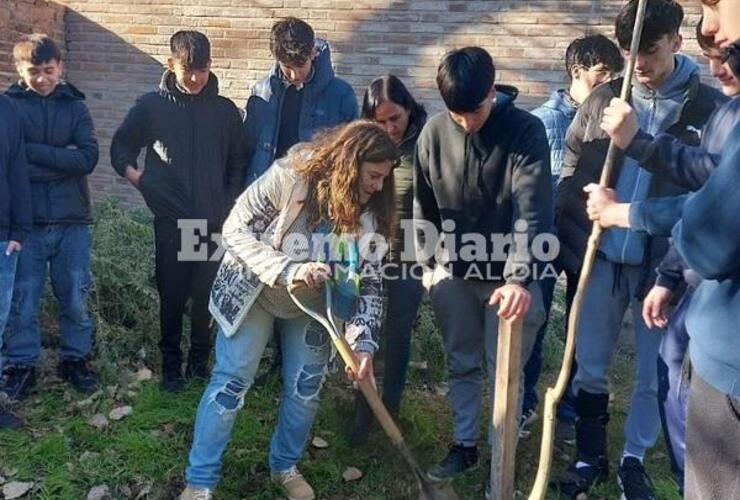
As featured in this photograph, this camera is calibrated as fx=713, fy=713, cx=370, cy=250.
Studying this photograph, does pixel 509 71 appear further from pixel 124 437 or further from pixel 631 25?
pixel 124 437

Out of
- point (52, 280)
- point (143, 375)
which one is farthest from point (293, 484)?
point (52, 280)

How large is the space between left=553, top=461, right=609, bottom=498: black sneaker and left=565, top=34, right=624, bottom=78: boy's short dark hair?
1.90m

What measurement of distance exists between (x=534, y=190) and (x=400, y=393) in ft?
4.07

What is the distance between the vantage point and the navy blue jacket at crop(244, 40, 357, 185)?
355 cm

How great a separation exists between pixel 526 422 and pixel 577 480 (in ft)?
1.69

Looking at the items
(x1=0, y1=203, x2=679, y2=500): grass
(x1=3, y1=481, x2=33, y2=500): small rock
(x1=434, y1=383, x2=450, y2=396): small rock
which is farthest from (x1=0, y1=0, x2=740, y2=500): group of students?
(x1=434, y1=383, x2=450, y2=396): small rock

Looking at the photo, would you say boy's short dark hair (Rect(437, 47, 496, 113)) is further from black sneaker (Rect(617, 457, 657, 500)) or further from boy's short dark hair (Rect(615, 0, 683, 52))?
black sneaker (Rect(617, 457, 657, 500))

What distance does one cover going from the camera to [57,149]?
133 inches

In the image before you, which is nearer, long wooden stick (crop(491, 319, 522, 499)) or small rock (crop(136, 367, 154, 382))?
long wooden stick (crop(491, 319, 522, 499))

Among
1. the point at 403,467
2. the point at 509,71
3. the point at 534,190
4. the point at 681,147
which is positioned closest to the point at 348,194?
the point at 534,190

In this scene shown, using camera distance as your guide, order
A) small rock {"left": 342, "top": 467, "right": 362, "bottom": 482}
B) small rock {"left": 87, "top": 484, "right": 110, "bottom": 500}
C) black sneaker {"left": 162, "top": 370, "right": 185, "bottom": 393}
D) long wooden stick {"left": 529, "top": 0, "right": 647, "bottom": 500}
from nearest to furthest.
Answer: long wooden stick {"left": 529, "top": 0, "right": 647, "bottom": 500} < small rock {"left": 87, "top": 484, "right": 110, "bottom": 500} < small rock {"left": 342, "top": 467, "right": 362, "bottom": 482} < black sneaker {"left": 162, "top": 370, "right": 185, "bottom": 393}

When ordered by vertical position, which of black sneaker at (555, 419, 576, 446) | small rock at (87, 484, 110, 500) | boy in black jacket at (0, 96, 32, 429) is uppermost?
boy in black jacket at (0, 96, 32, 429)

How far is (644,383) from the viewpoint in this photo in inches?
115

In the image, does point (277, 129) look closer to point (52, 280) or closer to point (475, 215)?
point (475, 215)
